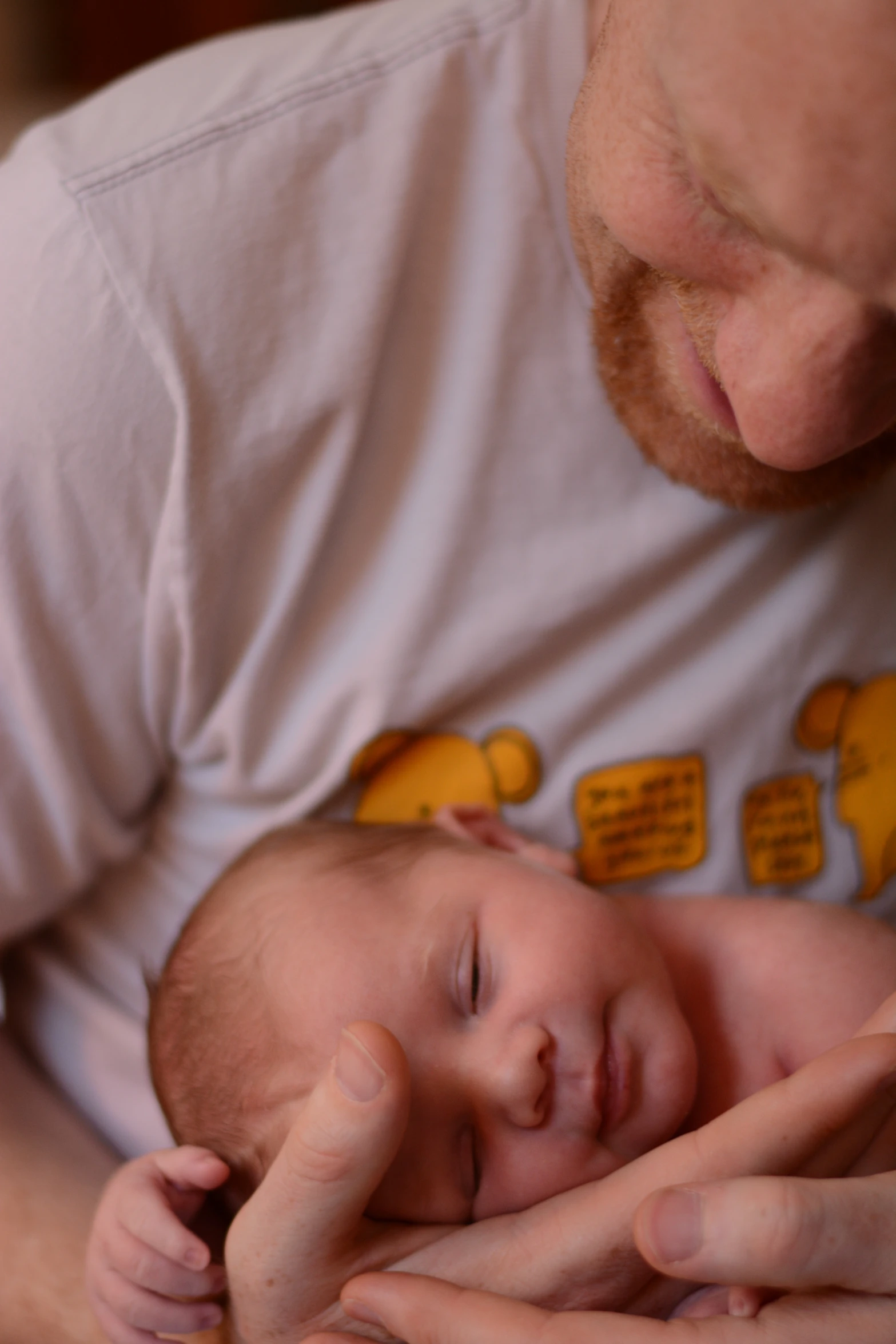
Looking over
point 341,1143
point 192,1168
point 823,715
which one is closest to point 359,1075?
point 341,1143

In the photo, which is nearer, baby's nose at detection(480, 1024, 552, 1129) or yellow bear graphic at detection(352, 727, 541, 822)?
baby's nose at detection(480, 1024, 552, 1129)

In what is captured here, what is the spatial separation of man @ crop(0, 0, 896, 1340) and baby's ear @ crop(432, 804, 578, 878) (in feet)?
0.14

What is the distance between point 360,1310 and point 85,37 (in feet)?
10.1

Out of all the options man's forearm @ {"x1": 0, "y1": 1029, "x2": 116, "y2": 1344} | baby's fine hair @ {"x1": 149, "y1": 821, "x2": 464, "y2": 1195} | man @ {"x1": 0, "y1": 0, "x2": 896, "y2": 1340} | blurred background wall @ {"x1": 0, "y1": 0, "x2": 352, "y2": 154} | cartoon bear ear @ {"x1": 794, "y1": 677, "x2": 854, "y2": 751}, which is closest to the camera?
man @ {"x1": 0, "y1": 0, "x2": 896, "y2": 1340}

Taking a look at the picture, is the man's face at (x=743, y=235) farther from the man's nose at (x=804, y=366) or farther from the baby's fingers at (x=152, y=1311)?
the baby's fingers at (x=152, y=1311)

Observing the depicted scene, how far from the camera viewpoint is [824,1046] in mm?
1011

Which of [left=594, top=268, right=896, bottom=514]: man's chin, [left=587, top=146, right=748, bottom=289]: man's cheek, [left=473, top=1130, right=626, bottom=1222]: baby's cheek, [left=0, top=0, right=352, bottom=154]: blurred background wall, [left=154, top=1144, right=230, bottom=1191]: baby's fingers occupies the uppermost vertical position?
[left=0, top=0, right=352, bottom=154]: blurred background wall

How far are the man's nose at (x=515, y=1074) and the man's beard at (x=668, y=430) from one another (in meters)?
0.47

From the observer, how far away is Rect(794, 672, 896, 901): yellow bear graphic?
3.84ft

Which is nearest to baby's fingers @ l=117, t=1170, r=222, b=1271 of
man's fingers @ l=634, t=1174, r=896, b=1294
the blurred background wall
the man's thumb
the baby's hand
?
the baby's hand

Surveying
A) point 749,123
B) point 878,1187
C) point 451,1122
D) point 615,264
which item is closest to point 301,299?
point 615,264

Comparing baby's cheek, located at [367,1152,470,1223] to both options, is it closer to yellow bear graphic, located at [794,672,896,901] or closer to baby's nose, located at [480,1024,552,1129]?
baby's nose, located at [480,1024,552,1129]

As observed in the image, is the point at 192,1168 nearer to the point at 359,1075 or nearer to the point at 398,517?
the point at 359,1075

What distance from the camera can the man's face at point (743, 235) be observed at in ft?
1.95
